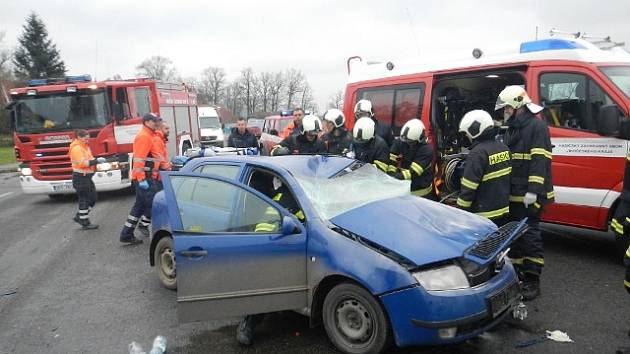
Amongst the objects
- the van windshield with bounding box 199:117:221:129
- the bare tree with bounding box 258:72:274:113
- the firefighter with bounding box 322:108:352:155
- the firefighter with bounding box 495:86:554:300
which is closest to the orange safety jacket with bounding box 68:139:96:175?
the firefighter with bounding box 322:108:352:155

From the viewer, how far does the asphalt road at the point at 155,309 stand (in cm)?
375

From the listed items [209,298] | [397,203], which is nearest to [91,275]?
[209,298]

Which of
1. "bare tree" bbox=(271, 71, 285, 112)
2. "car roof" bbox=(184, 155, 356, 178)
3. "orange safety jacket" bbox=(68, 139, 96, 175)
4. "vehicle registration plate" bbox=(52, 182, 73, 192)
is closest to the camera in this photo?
"car roof" bbox=(184, 155, 356, 178)

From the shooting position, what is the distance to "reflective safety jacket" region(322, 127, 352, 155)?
6785 millimetres

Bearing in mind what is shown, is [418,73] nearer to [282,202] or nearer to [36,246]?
[282,202]

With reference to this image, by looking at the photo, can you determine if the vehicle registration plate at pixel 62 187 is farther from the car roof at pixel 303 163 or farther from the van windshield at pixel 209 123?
the van windshield at pixel 209 123

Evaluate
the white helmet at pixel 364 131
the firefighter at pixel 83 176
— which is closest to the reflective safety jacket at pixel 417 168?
the white helmet at pixel 364 131

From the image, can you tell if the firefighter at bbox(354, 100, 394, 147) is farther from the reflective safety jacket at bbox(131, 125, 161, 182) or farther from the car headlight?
the car headlight

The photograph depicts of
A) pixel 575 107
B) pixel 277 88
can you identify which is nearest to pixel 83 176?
pixel 575 107

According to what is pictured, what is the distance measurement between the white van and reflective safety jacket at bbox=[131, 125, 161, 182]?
1699 centimetres

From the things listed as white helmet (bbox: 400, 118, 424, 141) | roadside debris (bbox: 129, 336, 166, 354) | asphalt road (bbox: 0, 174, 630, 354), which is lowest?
asphalt road (bbox: 0, 174, 630, 354)

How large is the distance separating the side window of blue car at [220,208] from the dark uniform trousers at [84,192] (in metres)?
5.19

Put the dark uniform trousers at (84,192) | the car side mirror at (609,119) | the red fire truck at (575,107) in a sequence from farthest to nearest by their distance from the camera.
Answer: the dark uniform trousers at (84,192), the red fire truck at (575,107), the car side mirror at (609,119)

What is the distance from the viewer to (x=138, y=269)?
19.4 feet
